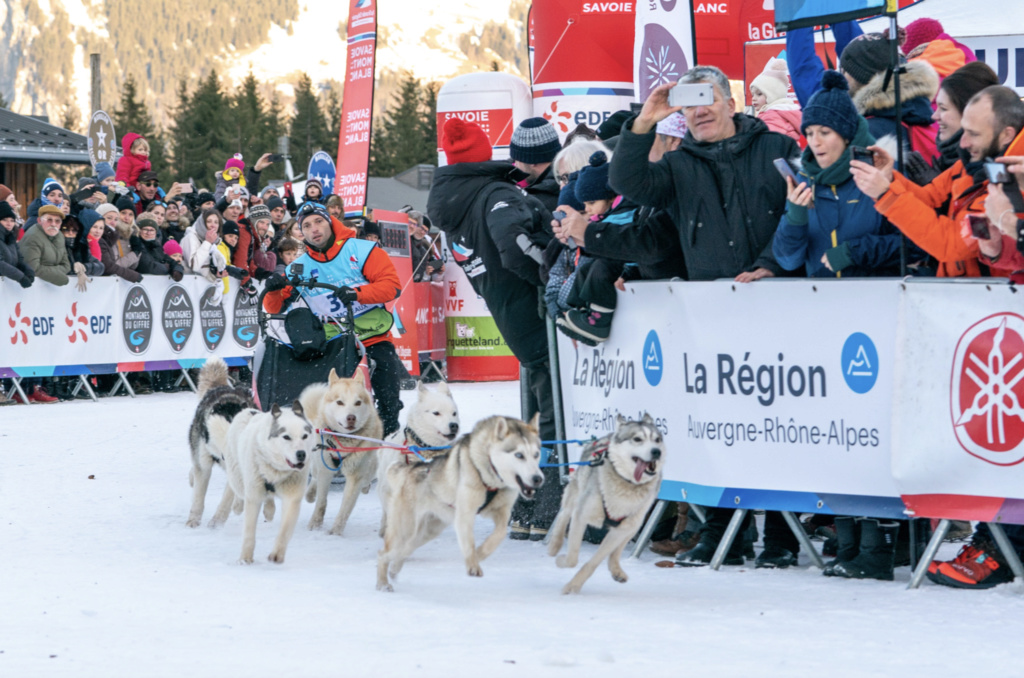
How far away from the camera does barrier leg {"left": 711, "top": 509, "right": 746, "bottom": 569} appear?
4965 mm

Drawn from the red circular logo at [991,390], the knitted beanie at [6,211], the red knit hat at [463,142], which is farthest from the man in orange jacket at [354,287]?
the knitted beanie at [6,211]

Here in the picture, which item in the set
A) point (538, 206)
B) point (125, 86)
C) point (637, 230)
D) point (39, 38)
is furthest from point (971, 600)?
point (39, 38)

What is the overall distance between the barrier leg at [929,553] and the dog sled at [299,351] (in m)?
3.63

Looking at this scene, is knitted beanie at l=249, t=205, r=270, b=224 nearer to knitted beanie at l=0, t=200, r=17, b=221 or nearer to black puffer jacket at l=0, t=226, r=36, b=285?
knitted beanie at l=0, t=200, r=17, b=221

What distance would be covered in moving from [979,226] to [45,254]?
33.4 feet

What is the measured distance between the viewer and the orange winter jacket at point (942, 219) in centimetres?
442

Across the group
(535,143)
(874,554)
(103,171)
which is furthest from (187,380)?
(874,554)

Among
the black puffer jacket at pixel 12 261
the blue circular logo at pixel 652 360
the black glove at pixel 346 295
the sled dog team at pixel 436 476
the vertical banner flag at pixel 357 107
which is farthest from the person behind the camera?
the vertical banner flag at pixel 357 107

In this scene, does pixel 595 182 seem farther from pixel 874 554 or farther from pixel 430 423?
pixel 874 554

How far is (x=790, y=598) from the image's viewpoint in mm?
4375

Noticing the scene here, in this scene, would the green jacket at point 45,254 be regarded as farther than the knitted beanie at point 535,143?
Yes

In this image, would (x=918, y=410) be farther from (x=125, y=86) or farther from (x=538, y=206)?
(x=125, y=86)

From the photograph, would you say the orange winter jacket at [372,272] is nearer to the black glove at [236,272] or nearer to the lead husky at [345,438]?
the lead husky at [345,438]

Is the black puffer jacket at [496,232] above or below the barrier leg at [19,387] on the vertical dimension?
above
